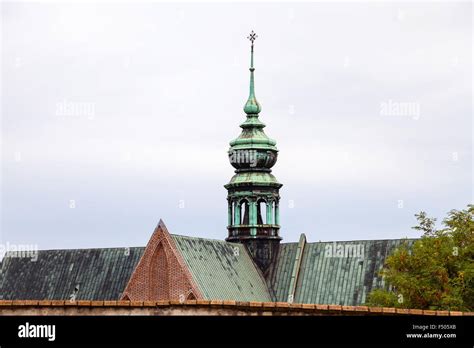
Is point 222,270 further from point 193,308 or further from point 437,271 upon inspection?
point 193,308

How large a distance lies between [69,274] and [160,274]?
13.6m

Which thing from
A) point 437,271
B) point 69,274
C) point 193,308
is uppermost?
point 69,274

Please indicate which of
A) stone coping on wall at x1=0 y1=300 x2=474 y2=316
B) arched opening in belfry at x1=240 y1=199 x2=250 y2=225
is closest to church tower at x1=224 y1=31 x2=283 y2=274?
arched opening in belfry at x1=240 y1=199 x2=250 y2=225

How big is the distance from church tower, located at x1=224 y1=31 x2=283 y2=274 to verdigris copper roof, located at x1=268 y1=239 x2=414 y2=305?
1.18 metres

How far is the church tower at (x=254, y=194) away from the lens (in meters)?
70.2

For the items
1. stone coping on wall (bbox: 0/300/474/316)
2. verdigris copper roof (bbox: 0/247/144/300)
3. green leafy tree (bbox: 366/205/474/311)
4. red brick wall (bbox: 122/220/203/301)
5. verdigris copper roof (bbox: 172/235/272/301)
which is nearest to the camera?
stone coping on wall (bbox: 0/300/474/316)

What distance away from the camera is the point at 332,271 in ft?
221

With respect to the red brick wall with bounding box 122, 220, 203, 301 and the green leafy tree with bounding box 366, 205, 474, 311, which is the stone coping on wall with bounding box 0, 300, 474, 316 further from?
the red brick wall with bounding box 122, 220, 203, 301

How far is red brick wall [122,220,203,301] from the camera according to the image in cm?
6220

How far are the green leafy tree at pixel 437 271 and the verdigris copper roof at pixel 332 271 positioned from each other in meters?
11.8

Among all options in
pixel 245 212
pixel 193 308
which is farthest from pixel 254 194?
pixel 193 308

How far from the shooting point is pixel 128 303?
25.2m

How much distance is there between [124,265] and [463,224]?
28.7 metres
